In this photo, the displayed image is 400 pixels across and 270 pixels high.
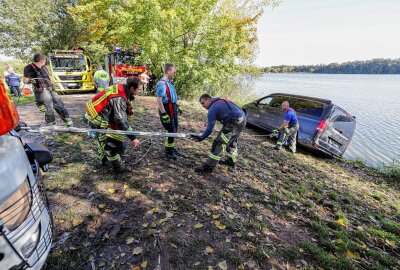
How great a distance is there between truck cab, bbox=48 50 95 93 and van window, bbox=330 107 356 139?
1316 centimetres

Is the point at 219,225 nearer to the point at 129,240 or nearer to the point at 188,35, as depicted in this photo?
the point at 129,240

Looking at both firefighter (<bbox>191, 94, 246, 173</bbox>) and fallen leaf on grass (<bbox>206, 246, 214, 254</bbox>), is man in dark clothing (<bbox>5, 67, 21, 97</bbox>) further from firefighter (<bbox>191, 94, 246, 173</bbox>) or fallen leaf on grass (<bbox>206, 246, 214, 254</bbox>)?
fallen leaf on grass (<bbox>206, 246, 214, 254</bbox>)

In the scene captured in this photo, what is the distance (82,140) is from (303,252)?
206 inches

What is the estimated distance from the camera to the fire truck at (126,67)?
13.6 meters

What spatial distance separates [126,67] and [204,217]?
12312 mm

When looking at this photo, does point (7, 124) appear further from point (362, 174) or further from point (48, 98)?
point (362, 174)

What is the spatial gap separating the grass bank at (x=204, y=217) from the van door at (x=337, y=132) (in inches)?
80.3

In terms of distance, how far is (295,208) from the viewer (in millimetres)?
4137

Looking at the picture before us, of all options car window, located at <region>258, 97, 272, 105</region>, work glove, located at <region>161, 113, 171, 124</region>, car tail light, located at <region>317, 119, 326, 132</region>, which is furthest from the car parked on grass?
work glove, located at <region>161, 113, 171, 124</region>

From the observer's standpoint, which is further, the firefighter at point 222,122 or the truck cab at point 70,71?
A: the truck cab at point 70,71

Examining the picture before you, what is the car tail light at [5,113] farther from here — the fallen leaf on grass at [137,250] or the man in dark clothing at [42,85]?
the man in dark clothing at [42,85]

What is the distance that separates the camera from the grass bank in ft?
9.12

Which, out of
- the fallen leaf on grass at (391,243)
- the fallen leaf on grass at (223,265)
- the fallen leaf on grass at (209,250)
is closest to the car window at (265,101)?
the fallen leaf on grass at (391,243)

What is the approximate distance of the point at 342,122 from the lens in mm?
7672
